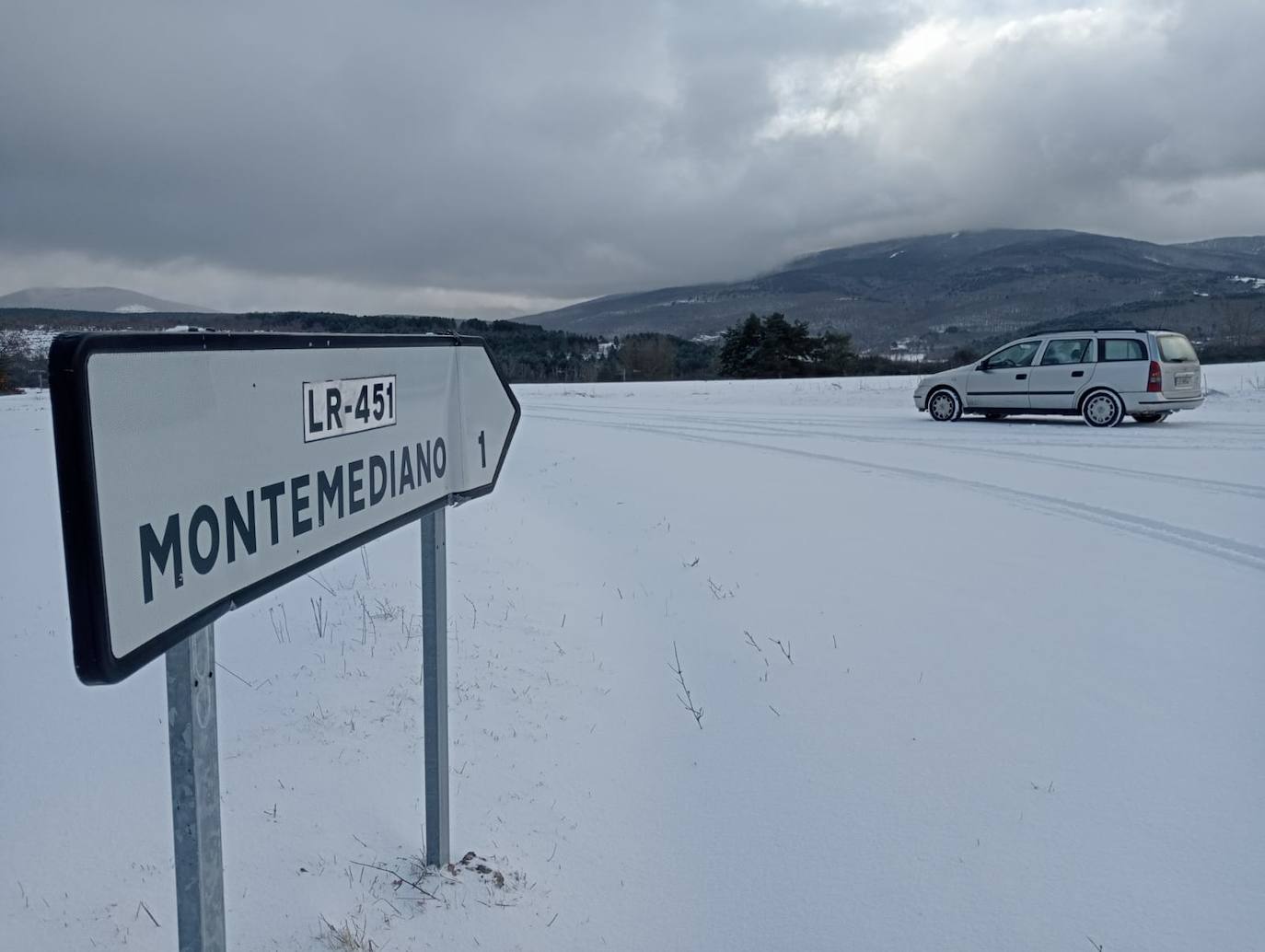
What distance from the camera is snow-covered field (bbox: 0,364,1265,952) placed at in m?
2.91

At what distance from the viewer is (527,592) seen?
6418 mm

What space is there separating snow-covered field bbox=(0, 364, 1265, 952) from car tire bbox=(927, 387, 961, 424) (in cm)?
1056

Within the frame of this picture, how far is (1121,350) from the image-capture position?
1639 cm

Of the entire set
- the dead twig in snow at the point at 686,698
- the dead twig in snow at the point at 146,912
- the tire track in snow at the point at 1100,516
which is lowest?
the dead twig in snow at the point at 146,912

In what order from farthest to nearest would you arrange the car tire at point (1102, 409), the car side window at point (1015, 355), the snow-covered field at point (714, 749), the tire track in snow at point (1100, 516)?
1. the car side window at point (1015, 355)
2. the car tire at point (1102, 409)
3. the tire track in snow at point (1100, 516)
4. the snow-covered field at point (714, 749)

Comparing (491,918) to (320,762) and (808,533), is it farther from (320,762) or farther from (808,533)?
(808,533)

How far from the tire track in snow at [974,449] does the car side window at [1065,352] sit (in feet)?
12.7

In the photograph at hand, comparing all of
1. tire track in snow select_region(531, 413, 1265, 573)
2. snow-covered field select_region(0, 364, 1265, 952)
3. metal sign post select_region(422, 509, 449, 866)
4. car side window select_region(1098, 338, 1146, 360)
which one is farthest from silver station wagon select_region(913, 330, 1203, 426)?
metal sign post select_region(422, 509, 449, 866)

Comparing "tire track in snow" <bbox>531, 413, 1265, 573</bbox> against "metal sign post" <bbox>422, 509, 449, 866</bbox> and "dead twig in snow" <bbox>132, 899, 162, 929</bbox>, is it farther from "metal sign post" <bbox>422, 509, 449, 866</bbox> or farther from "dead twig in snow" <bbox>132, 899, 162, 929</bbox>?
"dead twig in snow" <bbox>132, 899, 162, 929</bbox>

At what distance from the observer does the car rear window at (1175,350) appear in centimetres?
1611

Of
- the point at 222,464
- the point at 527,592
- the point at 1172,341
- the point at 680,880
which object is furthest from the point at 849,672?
the point at 1172,341

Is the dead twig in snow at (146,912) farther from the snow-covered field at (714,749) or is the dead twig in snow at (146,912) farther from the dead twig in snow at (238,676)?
the dead twig in snow at (238,676)

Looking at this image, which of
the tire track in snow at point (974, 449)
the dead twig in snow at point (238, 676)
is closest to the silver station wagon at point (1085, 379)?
the tire track in snow at point (974, 449)

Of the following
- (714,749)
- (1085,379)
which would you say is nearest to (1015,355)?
(1085,379)
